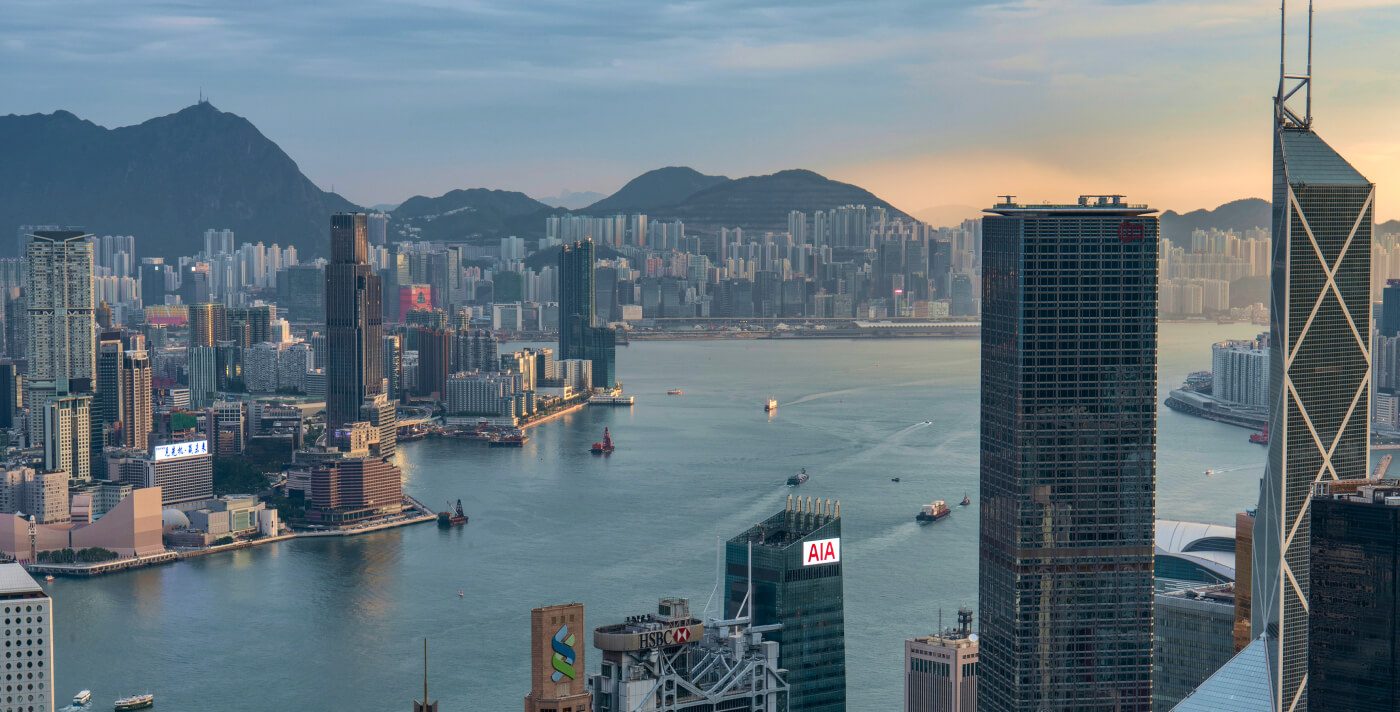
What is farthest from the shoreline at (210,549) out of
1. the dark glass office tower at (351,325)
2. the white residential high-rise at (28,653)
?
the white residential high-rise at (28,653)

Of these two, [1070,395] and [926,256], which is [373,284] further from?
[926,256]

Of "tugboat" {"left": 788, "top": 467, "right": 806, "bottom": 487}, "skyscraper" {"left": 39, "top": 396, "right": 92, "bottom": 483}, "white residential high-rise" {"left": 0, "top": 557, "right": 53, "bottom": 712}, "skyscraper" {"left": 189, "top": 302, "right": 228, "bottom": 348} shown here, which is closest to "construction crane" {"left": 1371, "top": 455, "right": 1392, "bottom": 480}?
"tugboat" {"left": 788, "top": 467, "right": 806, "bottom": 487}

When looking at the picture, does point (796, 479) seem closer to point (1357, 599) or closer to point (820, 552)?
point (820, 552)

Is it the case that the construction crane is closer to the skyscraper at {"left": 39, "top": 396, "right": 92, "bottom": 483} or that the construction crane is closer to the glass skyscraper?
the glass skyscraper

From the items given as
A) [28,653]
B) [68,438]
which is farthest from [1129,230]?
[68,438]

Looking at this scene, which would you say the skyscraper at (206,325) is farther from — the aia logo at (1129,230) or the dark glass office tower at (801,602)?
the aia logo at (1129,230)

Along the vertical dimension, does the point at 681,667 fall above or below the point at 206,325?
below
